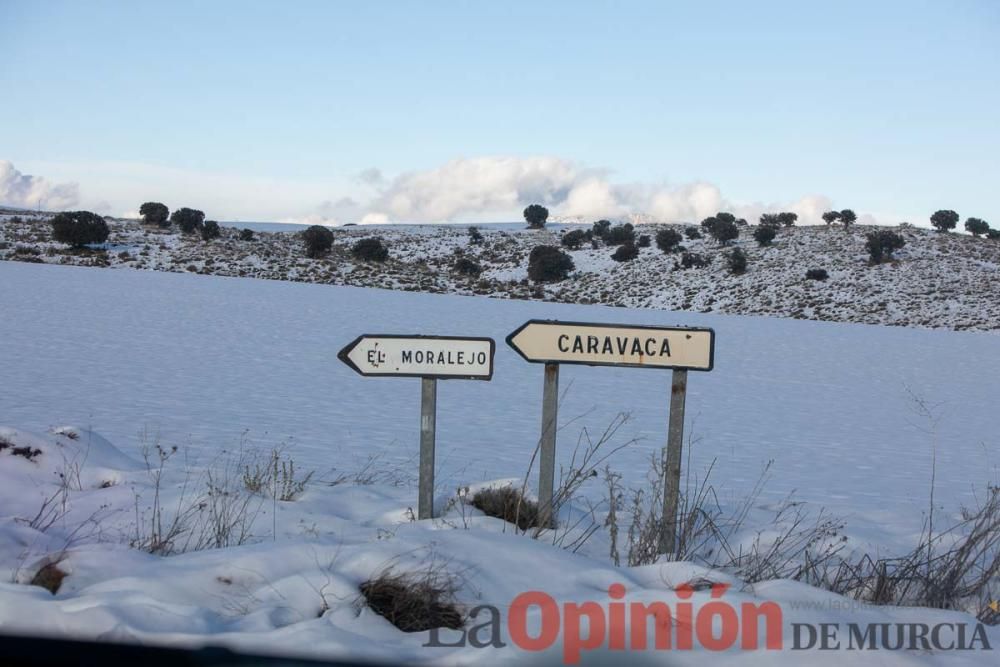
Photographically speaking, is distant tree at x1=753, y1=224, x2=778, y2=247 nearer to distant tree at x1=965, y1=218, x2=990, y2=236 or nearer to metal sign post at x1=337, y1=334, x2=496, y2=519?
distant tree at x1=965, y1=218, x2=990, y2=236

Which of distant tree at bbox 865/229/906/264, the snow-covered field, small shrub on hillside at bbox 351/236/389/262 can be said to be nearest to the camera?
the snow-covered field

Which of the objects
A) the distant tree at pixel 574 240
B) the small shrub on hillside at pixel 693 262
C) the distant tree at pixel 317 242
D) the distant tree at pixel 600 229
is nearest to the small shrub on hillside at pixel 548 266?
the small shrub on hillside at pixel 693 262

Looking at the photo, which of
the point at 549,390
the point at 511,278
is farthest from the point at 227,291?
the point at 549,390

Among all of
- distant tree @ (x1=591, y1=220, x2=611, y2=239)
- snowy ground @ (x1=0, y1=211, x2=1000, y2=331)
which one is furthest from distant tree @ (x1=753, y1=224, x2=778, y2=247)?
distant tree @ (x1=591, y1=220, x2=611, y2=239)

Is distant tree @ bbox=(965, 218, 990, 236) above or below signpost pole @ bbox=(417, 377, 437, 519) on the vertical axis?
above

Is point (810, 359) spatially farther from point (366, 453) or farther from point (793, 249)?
point (793, 249)

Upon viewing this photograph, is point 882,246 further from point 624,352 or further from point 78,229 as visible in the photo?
point 624,352

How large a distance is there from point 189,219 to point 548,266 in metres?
27.1

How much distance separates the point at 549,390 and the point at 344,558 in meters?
1.91

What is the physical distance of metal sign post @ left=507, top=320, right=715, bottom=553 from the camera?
16.9 ft

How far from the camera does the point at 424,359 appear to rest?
5.32 metres

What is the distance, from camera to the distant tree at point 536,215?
99.2 meters

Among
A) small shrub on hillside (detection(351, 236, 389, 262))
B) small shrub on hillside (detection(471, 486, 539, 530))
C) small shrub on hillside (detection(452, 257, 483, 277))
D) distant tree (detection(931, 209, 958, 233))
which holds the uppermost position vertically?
distant tree (detection(931, 209, 958, 233))

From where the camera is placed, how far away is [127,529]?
4.66 metres
